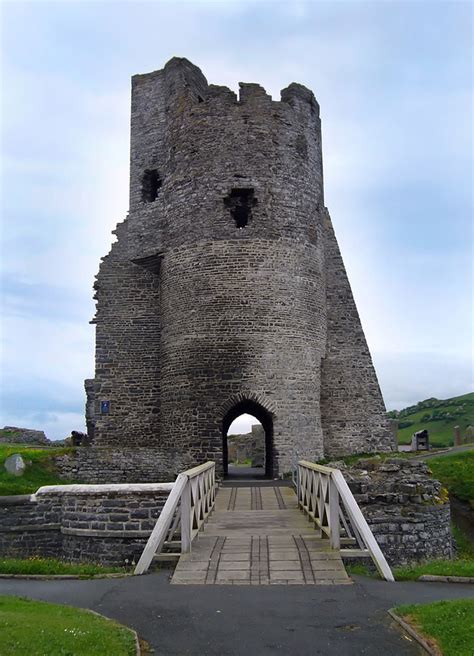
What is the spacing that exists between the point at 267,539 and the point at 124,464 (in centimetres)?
1192

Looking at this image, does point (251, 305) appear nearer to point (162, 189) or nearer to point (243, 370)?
point (243, 370)

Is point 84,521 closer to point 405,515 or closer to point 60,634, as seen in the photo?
point 60,634

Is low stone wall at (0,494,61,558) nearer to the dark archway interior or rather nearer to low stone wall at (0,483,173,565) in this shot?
Answer: low stone wall at (0,483,173,565)

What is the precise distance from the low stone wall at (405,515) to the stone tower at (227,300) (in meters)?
8.33

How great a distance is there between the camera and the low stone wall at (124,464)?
Result: 21.3 meters

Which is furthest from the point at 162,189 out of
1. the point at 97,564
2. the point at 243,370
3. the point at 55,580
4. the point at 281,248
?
the point at 55,580

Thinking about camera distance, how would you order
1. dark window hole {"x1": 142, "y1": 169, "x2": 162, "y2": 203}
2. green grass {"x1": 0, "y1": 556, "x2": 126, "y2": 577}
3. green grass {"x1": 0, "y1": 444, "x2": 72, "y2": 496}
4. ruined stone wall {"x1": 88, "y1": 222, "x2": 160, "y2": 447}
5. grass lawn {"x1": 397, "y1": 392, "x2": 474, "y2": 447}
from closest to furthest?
green grass {"x1": 0, "y1": 556, "x2": 126, "y2": 577}, green grass {"x1": 0, "y1": 444, "x2": 72, "y2": 496}, ruined stone wall {"x1": 88, "y1": 222, "x2": 160, "y2": 447}, dark window hole {"x1": 142, "y1": 169, "x2": 162, "y2": 203}, grass lawn {"x1": 397, "y1": 392, "x2": 474, "y2": 447}

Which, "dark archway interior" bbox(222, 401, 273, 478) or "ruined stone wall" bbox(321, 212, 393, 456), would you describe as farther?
"ruined stone wall" bbox(321, 212, 393, 456)

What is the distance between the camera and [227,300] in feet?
72.9

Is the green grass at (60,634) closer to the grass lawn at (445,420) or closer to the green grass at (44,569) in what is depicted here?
the green grass at (44,569)

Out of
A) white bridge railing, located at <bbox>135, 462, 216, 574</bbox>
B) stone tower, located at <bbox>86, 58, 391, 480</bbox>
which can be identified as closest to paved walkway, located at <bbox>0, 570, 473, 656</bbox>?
white bridge railing, located at <bbox>135, 462, 216, 574</bbox>

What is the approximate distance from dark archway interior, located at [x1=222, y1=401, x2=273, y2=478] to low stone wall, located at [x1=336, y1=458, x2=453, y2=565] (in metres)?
8.80

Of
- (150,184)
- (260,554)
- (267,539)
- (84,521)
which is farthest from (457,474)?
(150,184)

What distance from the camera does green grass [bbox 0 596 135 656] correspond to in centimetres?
573
